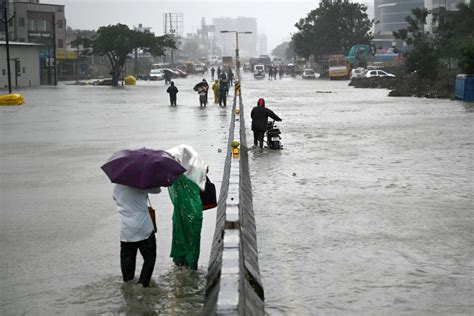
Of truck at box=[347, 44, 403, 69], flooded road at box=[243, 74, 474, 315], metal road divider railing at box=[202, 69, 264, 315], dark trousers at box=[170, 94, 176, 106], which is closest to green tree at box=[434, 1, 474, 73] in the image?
dark trousers at box=[170, 94, 176, 106]

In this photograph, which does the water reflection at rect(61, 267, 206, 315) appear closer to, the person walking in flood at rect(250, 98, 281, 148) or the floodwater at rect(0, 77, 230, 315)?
the floodwater at rect(0, 77, 230, 315)

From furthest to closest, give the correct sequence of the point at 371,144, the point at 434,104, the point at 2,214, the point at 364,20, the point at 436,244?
the point at 364,20, the point at 434,104, the point at 371,144, the point at 2,214, the point at 436,244

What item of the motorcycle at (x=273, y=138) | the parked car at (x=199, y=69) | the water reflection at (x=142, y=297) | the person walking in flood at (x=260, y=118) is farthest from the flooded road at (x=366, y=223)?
the parked car at (x=199, y=69)

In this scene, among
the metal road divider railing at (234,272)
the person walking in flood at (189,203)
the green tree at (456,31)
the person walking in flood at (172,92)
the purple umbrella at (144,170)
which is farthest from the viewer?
the green tree at (456,31)

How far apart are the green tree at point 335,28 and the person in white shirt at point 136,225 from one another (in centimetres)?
10099

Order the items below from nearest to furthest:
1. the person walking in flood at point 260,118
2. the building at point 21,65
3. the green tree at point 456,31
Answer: the person walking in flood at point 260,118
the green tree at point 456,31
the building at point 21,65

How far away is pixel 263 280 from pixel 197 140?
13938 millimetres

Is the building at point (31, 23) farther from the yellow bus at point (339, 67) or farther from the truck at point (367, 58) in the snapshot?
the truck at point (367, 58)

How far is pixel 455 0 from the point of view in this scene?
448 feet

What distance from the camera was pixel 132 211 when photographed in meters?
7.54

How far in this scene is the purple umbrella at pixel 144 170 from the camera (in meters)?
7.34

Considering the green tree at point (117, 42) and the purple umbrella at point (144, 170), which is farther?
the green tree at point (117, 42)

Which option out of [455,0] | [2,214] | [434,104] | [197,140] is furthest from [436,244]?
[455,0]

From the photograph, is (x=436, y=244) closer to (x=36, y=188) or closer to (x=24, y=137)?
(x=36, y=188)
